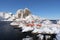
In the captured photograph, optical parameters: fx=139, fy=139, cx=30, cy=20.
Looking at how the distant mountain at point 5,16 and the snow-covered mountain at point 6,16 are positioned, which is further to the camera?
the distant mountain at point 5,16

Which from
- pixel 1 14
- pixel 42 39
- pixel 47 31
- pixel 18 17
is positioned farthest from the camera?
pixel 1 14

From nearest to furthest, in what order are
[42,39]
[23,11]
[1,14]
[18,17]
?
[42,39]
[23,11]
[18,17]
[1,14]

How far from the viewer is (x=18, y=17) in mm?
107562

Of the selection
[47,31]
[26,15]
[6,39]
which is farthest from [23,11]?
[6,39]

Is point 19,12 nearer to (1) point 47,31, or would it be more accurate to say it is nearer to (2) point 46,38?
(1) point 47,31

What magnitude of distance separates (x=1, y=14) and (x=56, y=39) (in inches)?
6030

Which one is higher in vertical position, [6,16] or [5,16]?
[5,16]

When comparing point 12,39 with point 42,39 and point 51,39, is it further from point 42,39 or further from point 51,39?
point 51,39

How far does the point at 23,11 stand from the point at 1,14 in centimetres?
8157

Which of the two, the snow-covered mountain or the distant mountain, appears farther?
the distant mountain

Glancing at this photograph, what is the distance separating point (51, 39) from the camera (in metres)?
26.3

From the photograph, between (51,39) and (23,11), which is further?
(23,11)

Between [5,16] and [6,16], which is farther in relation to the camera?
[5,16]

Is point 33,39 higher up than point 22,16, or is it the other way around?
point 22,16
